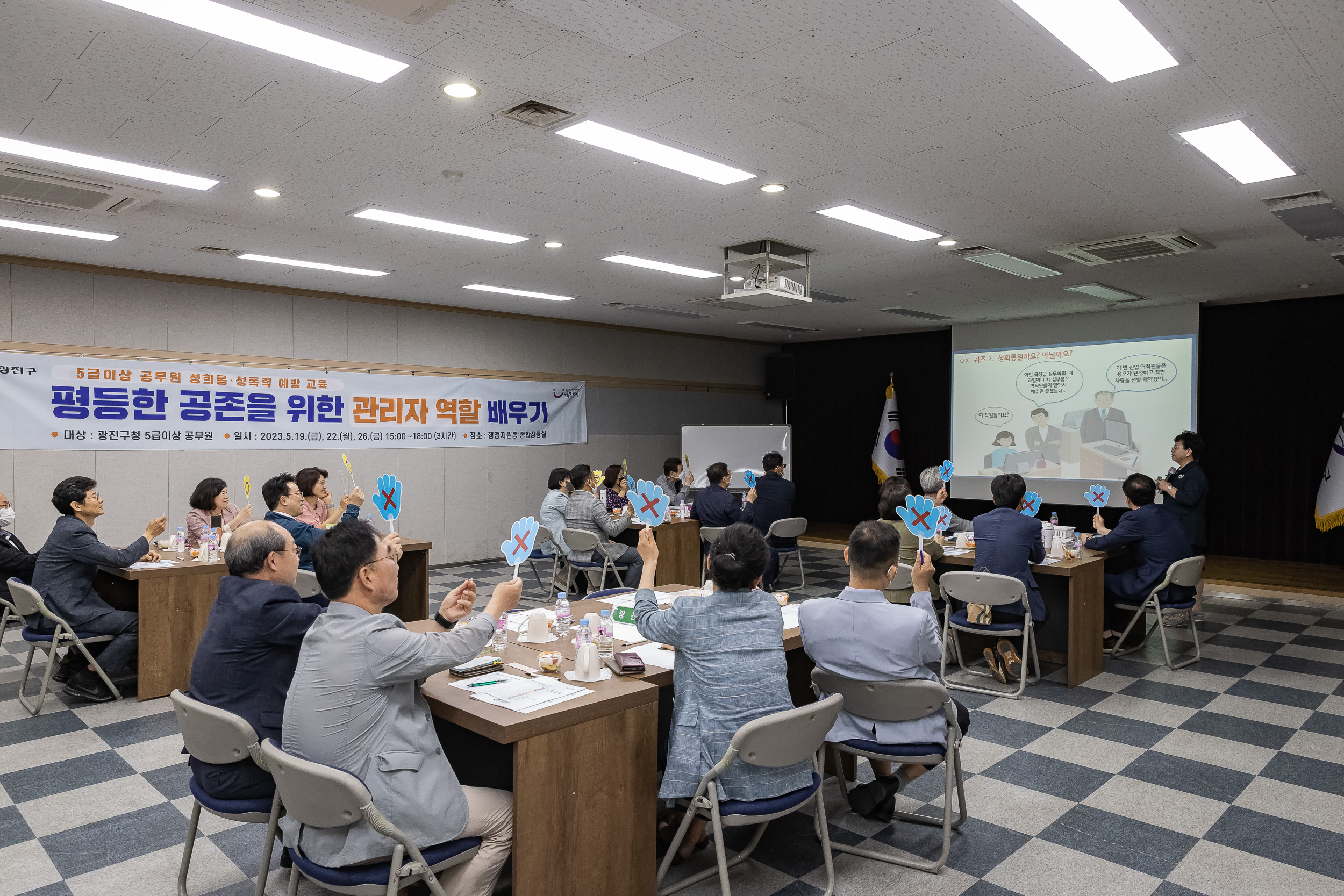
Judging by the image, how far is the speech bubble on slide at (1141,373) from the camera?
27.8 feet

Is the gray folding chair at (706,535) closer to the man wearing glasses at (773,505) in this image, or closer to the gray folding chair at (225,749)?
the man wearing glasses at (773,505)

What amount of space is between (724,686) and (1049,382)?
8.10 metres

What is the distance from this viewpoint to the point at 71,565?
4312mm

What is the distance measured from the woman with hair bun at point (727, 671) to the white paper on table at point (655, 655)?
0.16m

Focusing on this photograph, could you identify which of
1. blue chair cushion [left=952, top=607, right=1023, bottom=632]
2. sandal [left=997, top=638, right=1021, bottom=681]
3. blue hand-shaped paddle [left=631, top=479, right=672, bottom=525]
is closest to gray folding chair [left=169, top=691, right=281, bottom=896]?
blue hand-shaped paddle [left=631, top=479, right=672, bottom=525]

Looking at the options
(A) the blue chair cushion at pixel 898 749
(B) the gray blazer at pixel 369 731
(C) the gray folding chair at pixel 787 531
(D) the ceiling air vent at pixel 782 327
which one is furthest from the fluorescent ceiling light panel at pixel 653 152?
(D) the ceiling air vent at pixel 782 327

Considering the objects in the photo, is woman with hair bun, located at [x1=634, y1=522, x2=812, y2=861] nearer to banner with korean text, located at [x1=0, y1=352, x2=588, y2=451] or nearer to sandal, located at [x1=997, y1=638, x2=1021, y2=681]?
sandal, located at [x1=997, y1=638, x2=1021, y2=681]

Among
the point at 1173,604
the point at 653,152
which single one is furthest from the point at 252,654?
the point at 1173,604

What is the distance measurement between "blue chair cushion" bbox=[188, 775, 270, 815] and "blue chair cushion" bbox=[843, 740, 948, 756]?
1778 mm

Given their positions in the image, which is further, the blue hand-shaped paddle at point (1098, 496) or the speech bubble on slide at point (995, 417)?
the speech bubble on slide at point (995, 417)

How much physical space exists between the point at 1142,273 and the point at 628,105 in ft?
18.0

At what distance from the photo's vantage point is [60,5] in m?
2.57

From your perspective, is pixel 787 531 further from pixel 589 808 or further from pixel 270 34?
pixel 270 34

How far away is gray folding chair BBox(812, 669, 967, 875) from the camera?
2.63 meters
